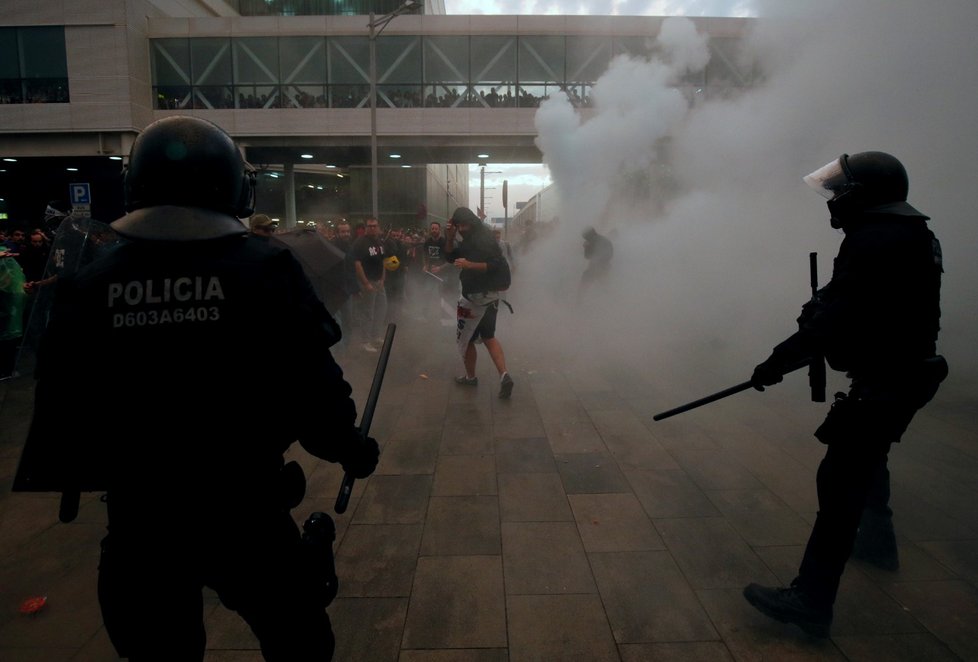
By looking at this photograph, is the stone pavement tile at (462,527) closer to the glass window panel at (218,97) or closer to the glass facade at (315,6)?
the glass window panel at (218,97)

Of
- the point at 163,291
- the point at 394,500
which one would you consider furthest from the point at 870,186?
the point at 394,500

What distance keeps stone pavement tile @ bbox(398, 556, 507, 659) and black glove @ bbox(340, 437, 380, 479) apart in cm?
112

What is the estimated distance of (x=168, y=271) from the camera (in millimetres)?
1338

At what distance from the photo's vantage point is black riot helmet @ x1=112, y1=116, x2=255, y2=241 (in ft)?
4.54

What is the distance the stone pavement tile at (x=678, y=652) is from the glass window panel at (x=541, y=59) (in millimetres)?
20823

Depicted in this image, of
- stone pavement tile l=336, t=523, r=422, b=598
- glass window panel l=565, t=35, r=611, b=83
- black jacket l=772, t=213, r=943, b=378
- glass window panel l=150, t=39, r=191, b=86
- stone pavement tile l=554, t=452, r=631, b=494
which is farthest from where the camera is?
glass window panel l=150, t=39, r=191, b=86

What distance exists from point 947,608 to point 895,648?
46 cm

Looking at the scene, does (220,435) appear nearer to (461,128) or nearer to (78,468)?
(78,468)

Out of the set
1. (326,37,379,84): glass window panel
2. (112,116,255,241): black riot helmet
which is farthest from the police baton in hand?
(326,37,379,84): glass window panel

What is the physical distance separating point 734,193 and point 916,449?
211 inches

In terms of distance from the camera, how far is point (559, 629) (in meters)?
2.42

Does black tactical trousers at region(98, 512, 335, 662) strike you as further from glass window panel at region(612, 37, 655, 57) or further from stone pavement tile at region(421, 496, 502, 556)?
glass window panel at region(612, 37, 655, 57)

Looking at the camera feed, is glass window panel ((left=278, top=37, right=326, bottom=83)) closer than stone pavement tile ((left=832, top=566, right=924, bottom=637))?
No

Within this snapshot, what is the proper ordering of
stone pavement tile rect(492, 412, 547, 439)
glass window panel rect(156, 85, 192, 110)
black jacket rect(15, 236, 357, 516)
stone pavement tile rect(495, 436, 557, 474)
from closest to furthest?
black jacket rect(15, 236, 357, 516) < stone pavement tile rect(495, 436, 557, 474) < stone pavement tile rect(492, 412, 547, 439) < glass window panel rect(156, 85, 192, 110)
